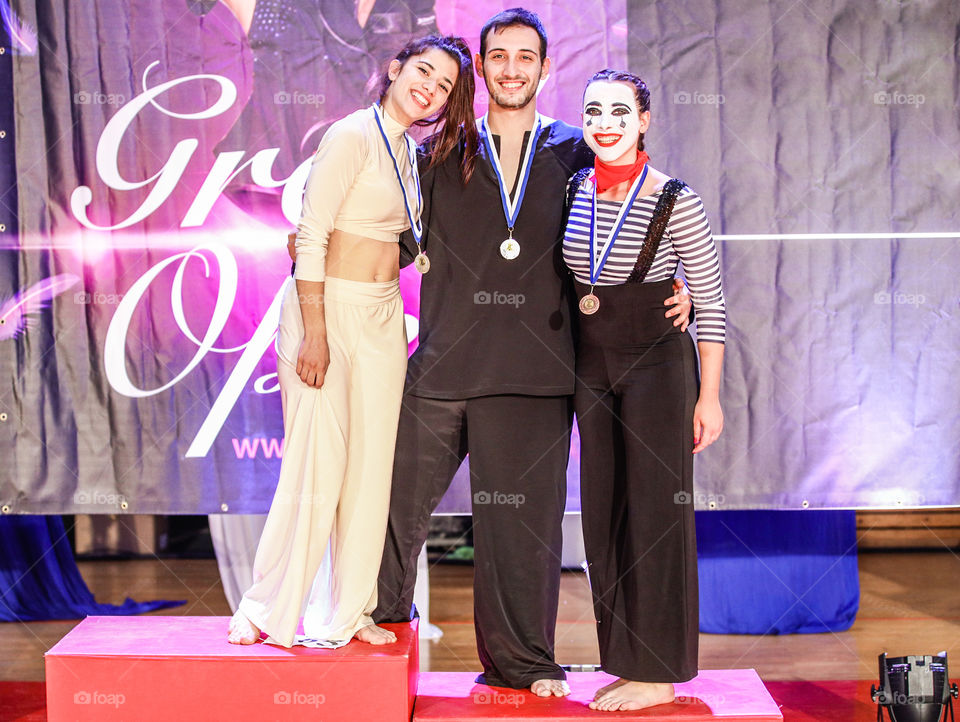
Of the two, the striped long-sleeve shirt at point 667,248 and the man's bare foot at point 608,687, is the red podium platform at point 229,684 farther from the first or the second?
the striped long-sleeve shirt at point 667,248

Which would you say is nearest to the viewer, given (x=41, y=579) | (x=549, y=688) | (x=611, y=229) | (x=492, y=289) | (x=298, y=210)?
(x=611, y=229)

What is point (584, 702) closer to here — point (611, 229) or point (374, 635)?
point (374, 635)

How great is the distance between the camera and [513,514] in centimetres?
316

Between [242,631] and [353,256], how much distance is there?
1.20 m

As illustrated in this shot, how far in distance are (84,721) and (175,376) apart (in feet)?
4.85

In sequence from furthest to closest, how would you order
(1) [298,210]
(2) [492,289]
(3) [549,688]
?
(1) [298,210] < (2) [492,289] < (3) [549,688]

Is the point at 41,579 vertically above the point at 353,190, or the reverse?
the point at 353,190

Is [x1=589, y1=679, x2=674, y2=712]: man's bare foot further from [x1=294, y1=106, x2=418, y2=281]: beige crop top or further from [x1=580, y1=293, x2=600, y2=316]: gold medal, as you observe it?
[x1=294, y1=106, x2=418, y2=281]: beige crop top

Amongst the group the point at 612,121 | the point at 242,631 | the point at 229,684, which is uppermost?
the point at 612,121

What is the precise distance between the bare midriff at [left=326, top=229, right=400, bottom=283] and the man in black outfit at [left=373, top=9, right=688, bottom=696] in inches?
5.6

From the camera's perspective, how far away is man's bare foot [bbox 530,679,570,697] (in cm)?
306

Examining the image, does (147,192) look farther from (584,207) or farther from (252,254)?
(584,207)

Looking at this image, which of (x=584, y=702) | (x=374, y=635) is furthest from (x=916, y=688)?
(x=374, y=635)

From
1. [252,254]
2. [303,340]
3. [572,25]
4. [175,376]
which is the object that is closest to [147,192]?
[252,254]
